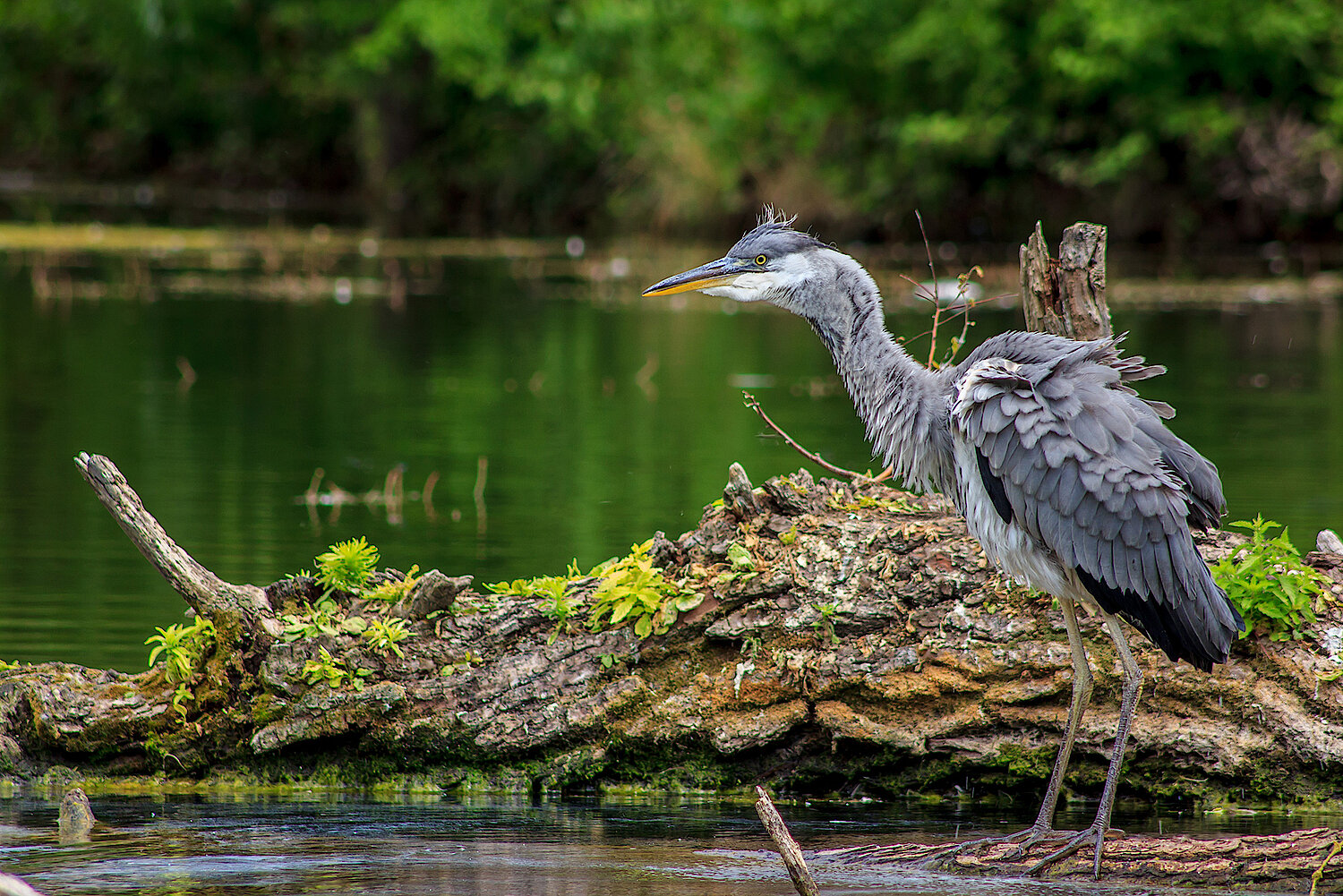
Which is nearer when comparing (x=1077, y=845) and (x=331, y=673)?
(x=1077, y=845)

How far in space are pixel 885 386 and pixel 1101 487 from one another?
0.84 meters

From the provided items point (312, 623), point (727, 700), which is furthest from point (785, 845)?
point (312, 623)

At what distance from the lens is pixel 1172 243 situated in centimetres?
3322

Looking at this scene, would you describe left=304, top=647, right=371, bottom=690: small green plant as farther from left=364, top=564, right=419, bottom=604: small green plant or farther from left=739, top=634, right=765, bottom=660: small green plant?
left=739, top=634, right=765, bottom=660: small green plant

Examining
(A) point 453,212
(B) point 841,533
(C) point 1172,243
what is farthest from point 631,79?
(B) point 841,533

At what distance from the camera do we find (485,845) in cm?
539

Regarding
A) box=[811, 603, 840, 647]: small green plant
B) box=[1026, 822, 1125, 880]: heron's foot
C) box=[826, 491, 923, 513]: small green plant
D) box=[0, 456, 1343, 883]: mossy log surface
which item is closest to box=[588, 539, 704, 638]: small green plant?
box=[0, 456, 1343, 883]: mossy log surface

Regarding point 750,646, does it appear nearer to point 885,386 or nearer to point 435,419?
point 885,386

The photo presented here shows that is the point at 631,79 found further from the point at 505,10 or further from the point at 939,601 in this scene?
the point at 939,601

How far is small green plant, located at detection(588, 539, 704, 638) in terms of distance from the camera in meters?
6.14

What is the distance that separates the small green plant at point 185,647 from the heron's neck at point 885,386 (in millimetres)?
2449

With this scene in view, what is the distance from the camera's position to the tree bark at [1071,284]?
6.68 m

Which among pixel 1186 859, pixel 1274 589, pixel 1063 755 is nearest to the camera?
pixel 1186 859

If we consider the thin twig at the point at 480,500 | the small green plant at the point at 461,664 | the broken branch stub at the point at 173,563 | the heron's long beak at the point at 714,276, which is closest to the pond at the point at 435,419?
the thin twig at the point at 480,500
